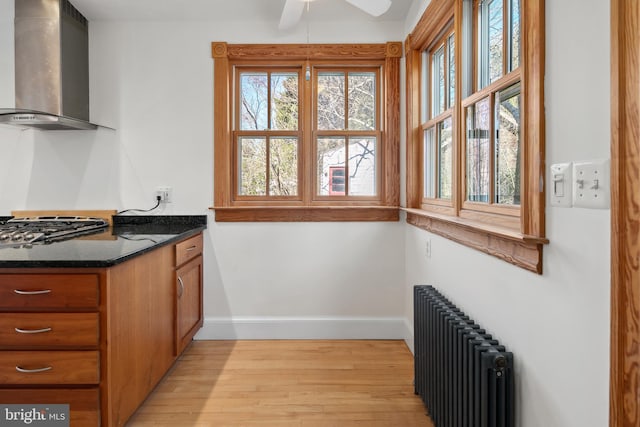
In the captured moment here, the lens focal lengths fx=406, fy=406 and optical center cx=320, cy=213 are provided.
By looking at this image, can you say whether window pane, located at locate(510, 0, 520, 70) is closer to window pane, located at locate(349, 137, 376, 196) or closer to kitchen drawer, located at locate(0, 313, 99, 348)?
window pane, located at locate(349, 137, 376, 196)

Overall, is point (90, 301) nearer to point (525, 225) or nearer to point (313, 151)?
point (525, 225)

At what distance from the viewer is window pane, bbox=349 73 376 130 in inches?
120

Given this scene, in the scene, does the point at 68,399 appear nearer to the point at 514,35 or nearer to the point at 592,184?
the point at 592,184

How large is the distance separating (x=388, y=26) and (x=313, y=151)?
1.06 m

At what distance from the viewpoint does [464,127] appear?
6.37 ft

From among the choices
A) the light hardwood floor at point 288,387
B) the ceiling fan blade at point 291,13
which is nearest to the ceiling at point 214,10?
the ceiling fan blade at point 291,13

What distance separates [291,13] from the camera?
97.7 inches

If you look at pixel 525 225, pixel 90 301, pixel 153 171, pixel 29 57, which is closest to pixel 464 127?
pixel 525 225

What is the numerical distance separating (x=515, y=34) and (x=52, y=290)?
198cm

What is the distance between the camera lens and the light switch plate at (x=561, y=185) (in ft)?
3.21

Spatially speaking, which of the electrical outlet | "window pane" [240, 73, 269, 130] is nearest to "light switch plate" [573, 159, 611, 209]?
"window pane" [240, 73, 269, 130]

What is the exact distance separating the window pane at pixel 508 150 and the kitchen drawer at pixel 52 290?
1590 mm

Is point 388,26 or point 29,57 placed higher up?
point 388,26

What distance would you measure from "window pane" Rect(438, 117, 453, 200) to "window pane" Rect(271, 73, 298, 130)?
113 centimetres
